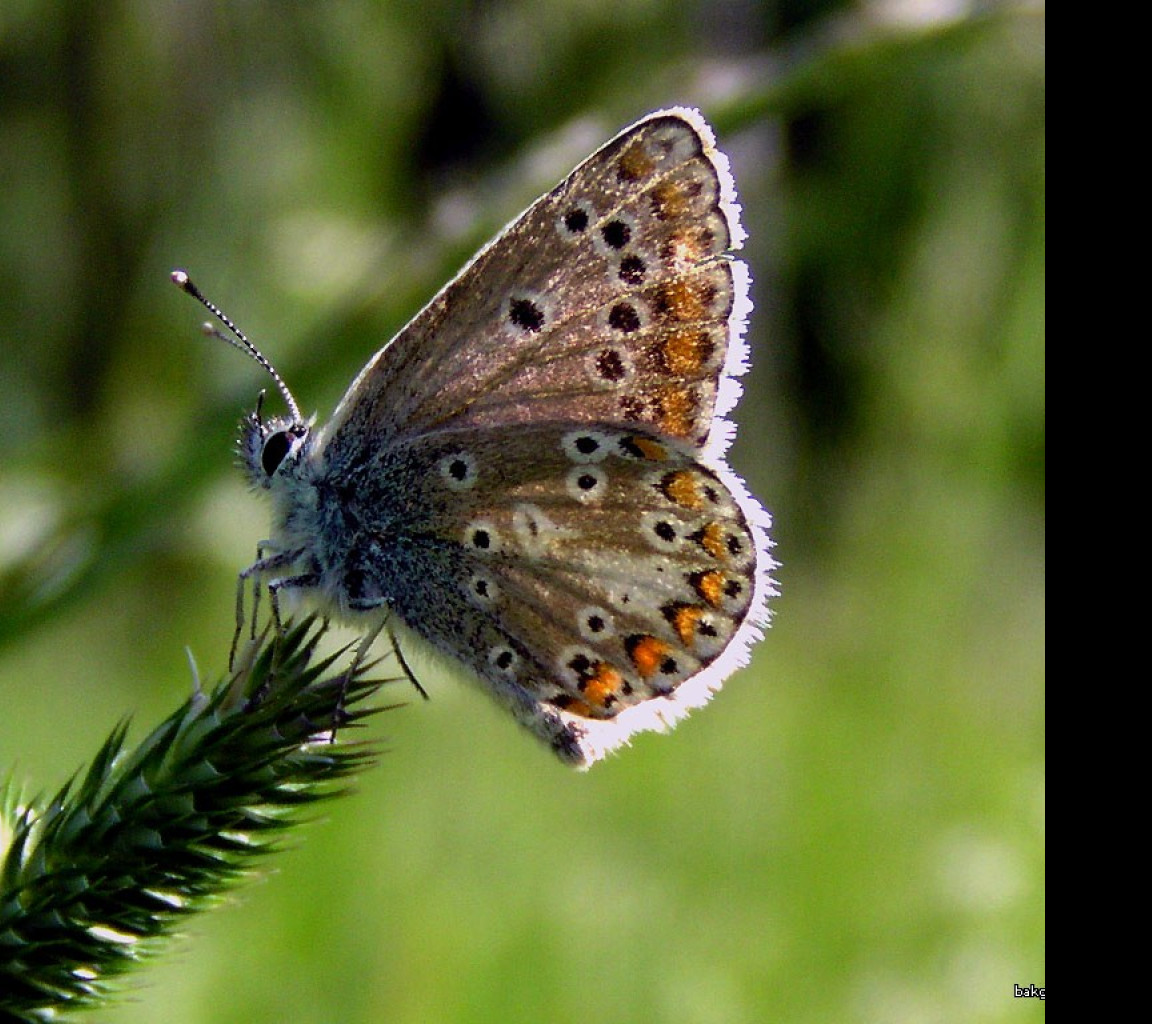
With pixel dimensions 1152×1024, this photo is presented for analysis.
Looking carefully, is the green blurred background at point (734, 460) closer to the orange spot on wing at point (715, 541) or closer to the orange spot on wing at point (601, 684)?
the orange spot on wing at point (601, 684)

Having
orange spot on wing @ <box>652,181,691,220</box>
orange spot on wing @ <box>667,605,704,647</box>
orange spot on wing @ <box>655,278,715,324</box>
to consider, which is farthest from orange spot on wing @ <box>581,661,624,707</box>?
orange spot on wing @ <box>652,181,691,220</box>

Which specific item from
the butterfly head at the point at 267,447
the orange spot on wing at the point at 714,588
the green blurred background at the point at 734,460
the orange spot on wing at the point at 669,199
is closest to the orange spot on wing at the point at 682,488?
the orange spot on wing at the point at 714,588

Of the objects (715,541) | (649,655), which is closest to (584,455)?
(715,541)

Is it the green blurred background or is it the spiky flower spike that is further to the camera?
the green blurred background

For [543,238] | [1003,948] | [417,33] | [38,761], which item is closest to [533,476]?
[543,238]

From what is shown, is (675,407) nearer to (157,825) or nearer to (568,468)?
(568,468)

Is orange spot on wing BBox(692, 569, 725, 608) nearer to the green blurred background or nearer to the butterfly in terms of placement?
the butterfly
